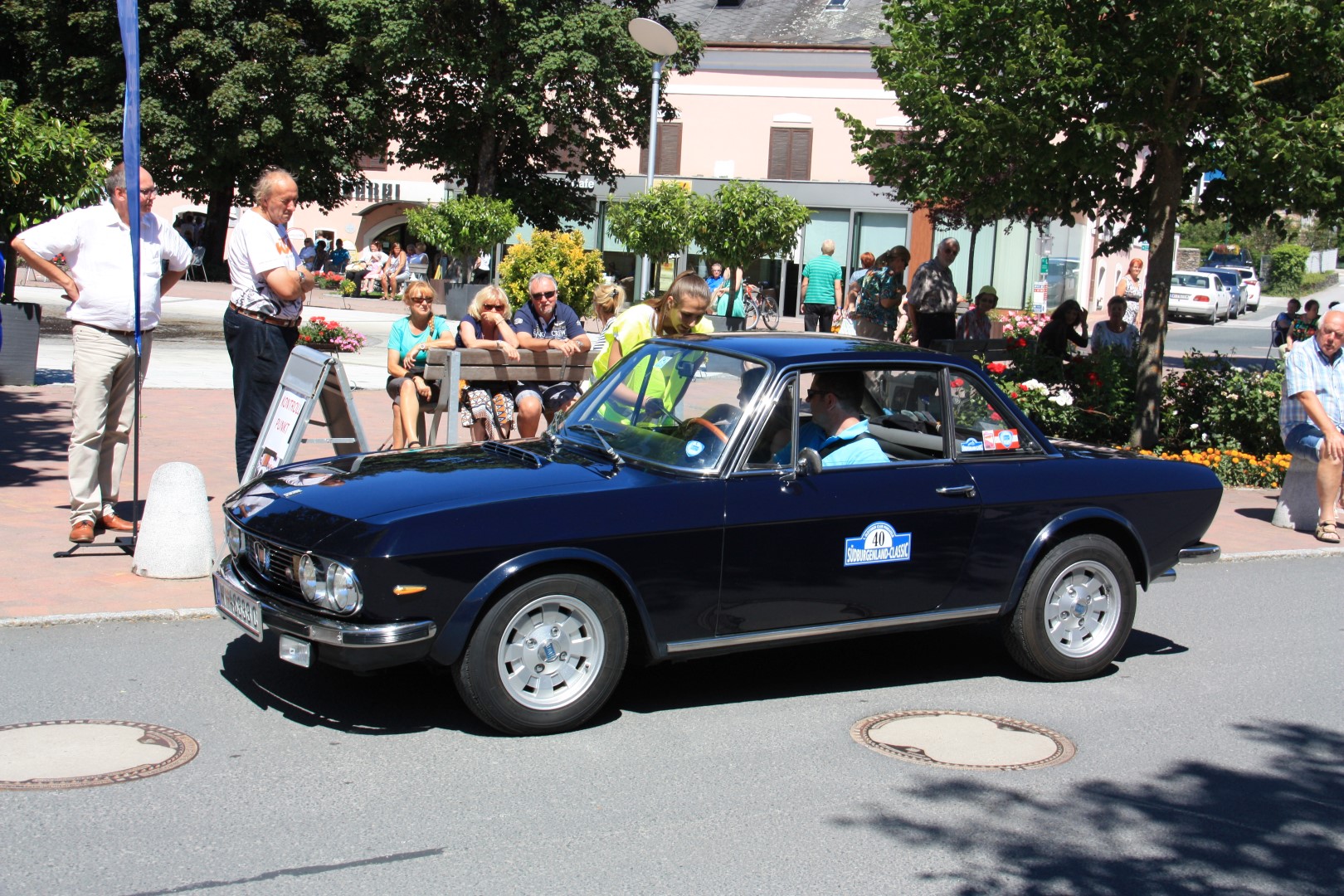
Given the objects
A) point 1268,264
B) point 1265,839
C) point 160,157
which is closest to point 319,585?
point 1265,839

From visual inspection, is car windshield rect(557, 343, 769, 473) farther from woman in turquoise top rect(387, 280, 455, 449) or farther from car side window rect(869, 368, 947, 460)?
woman in turquoise top rect(387, 280, 455, 449)

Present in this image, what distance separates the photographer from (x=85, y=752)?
197 inches

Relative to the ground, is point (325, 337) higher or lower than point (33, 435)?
higher

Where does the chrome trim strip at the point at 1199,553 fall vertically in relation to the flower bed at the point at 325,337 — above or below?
below

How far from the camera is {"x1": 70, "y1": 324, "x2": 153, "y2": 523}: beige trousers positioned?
25.6 feet

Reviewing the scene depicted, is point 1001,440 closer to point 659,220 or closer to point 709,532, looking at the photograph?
point 709,532

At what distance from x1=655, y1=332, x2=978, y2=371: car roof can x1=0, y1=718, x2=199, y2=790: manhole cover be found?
284 centimetres

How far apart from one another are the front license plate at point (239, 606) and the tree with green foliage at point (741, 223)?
2119 centimetres

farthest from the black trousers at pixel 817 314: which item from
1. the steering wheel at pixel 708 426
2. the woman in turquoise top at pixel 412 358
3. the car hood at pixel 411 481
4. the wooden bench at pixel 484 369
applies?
the car hood at pixel 411 481

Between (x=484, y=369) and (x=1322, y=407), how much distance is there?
20.1ft

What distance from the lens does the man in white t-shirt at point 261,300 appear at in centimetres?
797

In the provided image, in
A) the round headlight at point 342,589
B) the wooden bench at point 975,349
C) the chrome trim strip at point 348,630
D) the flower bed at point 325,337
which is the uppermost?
the wooden bench at point 975,349

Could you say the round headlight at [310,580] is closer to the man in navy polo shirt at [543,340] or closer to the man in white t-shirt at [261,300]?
the man in white t-shirt at [261,300]

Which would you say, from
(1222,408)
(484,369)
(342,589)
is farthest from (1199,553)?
(1222,408)
